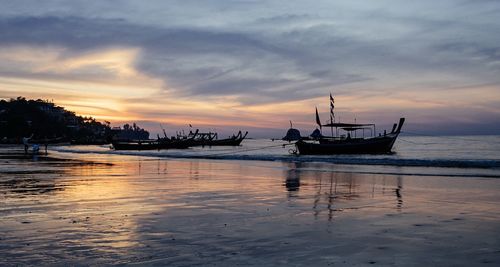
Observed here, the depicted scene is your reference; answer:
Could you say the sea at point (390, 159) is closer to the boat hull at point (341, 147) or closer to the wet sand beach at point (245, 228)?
the boat hull at point (341, 147)

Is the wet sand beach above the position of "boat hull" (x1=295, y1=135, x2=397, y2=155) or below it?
below

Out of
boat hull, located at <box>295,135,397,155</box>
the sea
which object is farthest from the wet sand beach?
boat hull, located at <box>295,135,397,155</box>

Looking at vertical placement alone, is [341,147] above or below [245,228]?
above

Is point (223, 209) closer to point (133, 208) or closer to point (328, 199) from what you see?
point (133, 208)

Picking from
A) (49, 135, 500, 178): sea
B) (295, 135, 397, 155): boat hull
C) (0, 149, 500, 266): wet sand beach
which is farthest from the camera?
(295, 135, 397, 155): boat hull

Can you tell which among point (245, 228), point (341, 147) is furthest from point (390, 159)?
point (245, 228)

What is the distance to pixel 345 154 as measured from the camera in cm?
5691

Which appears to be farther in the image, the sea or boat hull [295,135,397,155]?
boat hull [295,135,397,155]

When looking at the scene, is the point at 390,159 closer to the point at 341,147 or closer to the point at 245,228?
the point at 341,147

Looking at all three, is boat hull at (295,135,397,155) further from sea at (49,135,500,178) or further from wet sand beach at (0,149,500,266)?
wet sand beach at (0,149,500,266)

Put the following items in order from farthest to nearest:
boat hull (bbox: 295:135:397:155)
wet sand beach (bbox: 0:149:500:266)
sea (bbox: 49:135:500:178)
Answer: boat hull (bbox: 295:135:397:155)
sea (bbox: 49:135:500:178)
wet sand beach (bbox: 0:149:500:266)

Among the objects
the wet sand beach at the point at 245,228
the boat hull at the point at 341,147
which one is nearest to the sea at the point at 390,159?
the boat hull at the point at 341,147

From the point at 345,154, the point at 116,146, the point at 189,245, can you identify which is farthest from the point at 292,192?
the point at 116,146

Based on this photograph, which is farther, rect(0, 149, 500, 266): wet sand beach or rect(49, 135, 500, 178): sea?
rect(49, 135, 500, 178): sea
